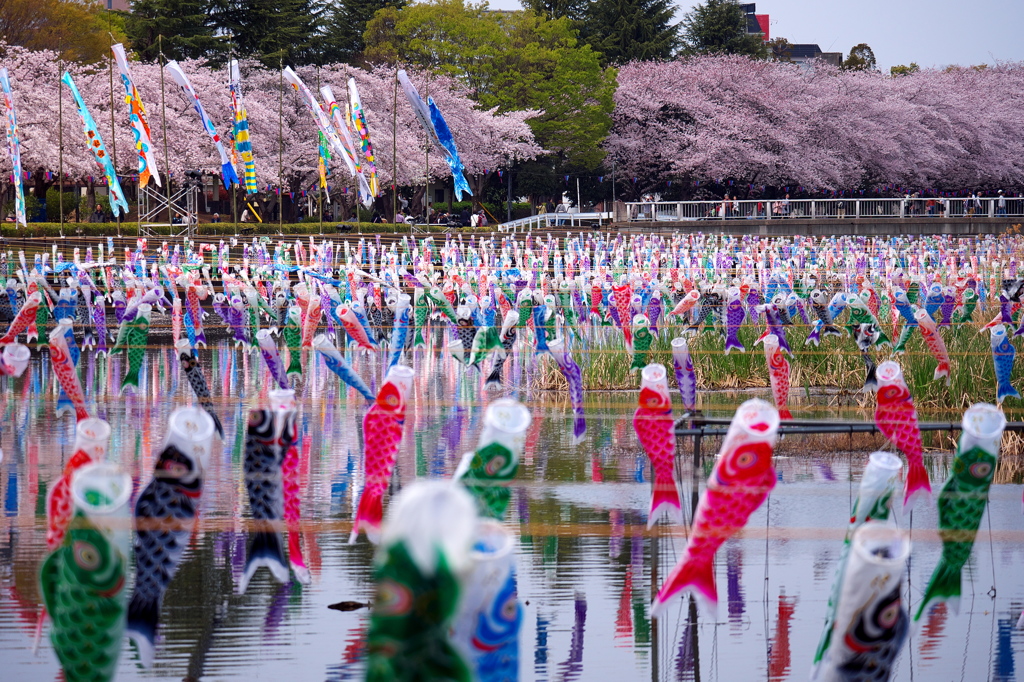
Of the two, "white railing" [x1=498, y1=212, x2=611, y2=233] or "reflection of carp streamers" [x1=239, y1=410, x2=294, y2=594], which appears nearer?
"reflection of carp streamers" [x1=239, y1=410, x2=294, y2=594]

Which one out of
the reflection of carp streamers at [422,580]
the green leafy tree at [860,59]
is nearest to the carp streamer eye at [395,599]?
the reflection of carp streamers at [422,580]

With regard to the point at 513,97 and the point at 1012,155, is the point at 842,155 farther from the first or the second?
the point at 513,97

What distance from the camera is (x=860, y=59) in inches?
2518

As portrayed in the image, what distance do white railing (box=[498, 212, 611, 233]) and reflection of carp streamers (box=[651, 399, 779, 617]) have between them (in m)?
33.8

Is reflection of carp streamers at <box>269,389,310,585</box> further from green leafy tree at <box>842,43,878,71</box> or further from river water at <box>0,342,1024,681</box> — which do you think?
green leafy tree at <box>842,43,878,71</box>

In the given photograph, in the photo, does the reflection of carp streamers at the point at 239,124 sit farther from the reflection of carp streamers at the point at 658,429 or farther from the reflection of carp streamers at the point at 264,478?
the reflection of carp streamers at the point at 264,478

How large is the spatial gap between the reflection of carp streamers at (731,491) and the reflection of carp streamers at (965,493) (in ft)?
2.58

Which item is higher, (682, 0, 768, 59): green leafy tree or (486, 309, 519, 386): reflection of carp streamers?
(682, 0, 768, 59): green leafy tree

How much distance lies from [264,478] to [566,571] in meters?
2.60

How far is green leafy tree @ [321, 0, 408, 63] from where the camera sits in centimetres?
4716

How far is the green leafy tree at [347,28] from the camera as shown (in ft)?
155

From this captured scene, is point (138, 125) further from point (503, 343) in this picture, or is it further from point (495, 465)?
point (495, 465)

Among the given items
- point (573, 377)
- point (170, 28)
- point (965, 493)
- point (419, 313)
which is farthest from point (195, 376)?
point (170, 28)

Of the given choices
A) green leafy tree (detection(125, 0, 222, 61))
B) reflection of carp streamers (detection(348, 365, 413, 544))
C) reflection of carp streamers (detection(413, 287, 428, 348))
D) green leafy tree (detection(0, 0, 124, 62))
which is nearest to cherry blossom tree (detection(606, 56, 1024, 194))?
green leafy tree (detection(125, 0, 222, 61))
